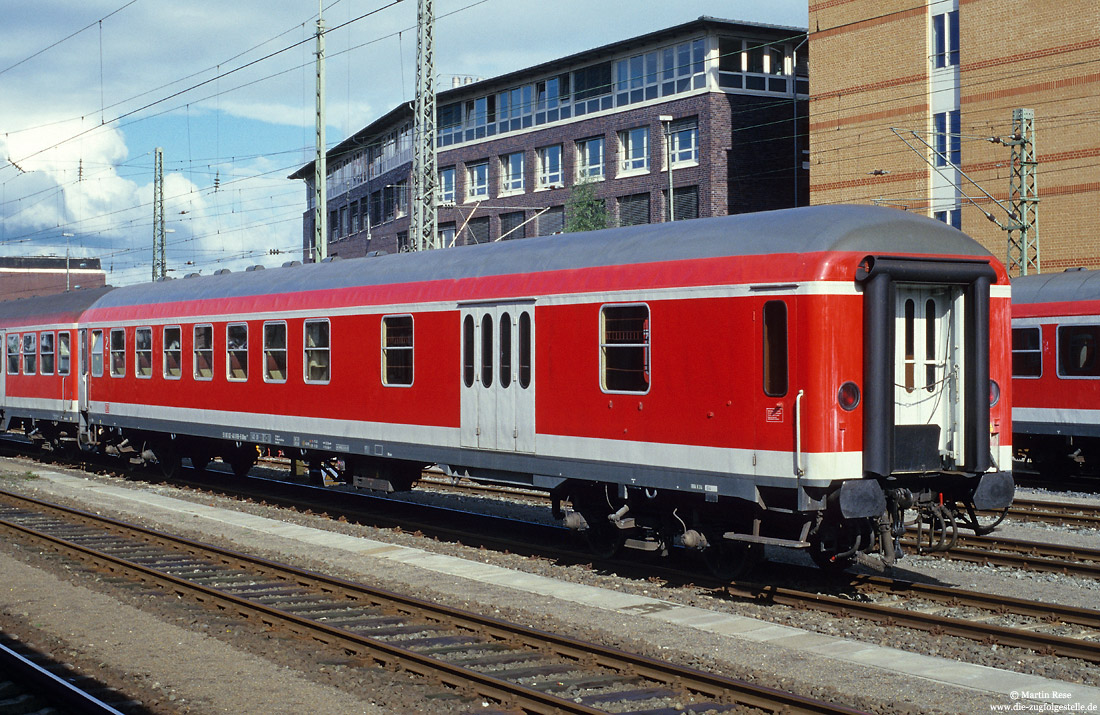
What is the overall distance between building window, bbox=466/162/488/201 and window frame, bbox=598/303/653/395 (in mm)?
45828

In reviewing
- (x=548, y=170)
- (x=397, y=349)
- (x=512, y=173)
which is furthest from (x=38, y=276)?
(x=397, y=349)

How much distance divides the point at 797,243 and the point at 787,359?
1.09m

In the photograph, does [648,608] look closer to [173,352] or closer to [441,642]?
[441,642]

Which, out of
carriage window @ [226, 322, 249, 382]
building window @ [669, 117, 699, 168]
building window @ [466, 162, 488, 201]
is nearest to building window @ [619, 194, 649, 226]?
building window @ [669, 117, 699, 168]

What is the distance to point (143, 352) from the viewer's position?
891 inches

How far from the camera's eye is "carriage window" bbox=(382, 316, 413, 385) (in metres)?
15.6

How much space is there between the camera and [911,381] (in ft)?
36.6

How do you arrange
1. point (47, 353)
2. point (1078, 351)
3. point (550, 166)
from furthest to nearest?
point (550, 166), point (47, 353), point (1078, 351)

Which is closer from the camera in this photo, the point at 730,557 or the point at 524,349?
the point at 730,557

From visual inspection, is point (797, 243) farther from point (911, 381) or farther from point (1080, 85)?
Answer: point (1080, 85)

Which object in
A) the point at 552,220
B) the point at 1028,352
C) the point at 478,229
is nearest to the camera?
the point at 1028,352

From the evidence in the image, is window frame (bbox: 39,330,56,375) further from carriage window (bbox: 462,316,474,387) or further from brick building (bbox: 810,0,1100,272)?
brick building (bbox: 810,0,1100,272)

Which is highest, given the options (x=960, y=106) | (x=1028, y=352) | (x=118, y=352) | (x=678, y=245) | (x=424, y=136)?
(x=960, y=106)

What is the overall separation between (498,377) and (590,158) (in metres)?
39.2
